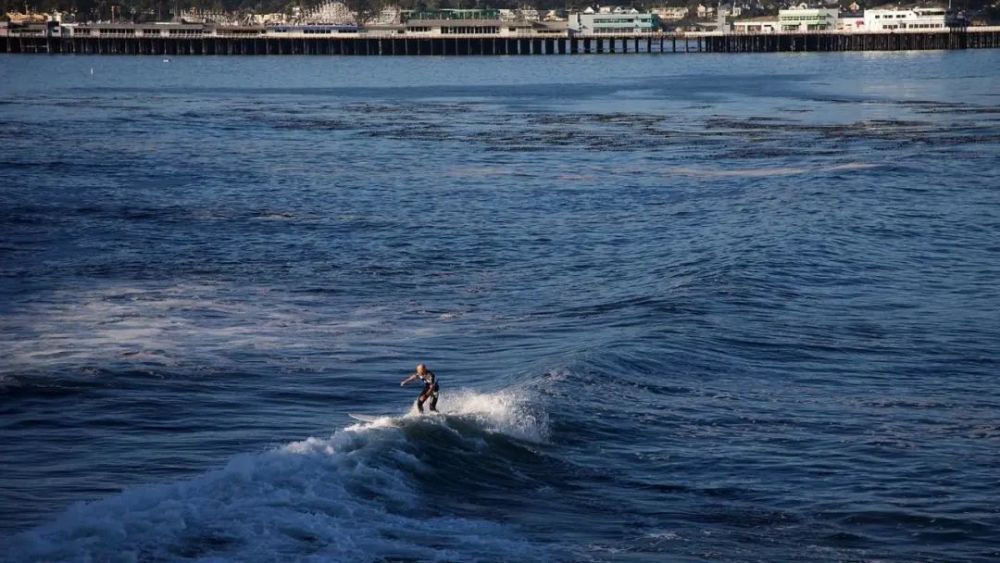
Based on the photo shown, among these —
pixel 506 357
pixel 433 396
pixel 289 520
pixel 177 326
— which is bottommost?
pixel 506 357

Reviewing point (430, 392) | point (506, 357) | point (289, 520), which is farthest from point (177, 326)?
point (289, 520)

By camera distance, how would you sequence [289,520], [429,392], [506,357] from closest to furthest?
1. [289,520]
2. [429,392]
3. [506,357]

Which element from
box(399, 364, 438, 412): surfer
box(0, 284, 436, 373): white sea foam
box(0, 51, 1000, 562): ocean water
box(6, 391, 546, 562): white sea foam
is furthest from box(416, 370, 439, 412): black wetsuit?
box(0, 284, 436, 373): white sea foam

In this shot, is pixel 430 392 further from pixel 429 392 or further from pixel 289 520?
pixel 289 520

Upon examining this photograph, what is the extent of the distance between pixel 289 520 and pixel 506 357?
961 centimetres

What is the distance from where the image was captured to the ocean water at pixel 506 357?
17.2 metres

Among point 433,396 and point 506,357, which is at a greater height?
point 433,396

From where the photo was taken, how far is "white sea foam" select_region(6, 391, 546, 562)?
15938mm

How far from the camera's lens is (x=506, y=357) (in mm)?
25984

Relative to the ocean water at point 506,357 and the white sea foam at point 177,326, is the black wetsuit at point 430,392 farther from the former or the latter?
the white sea foam at point 177,326

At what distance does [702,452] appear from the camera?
2008 centimetres

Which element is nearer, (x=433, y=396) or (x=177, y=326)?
(x=433, y=396)

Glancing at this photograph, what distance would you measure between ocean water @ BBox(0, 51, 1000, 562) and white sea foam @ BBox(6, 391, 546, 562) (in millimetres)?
51

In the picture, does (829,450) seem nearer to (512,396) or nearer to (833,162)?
(512,396)
